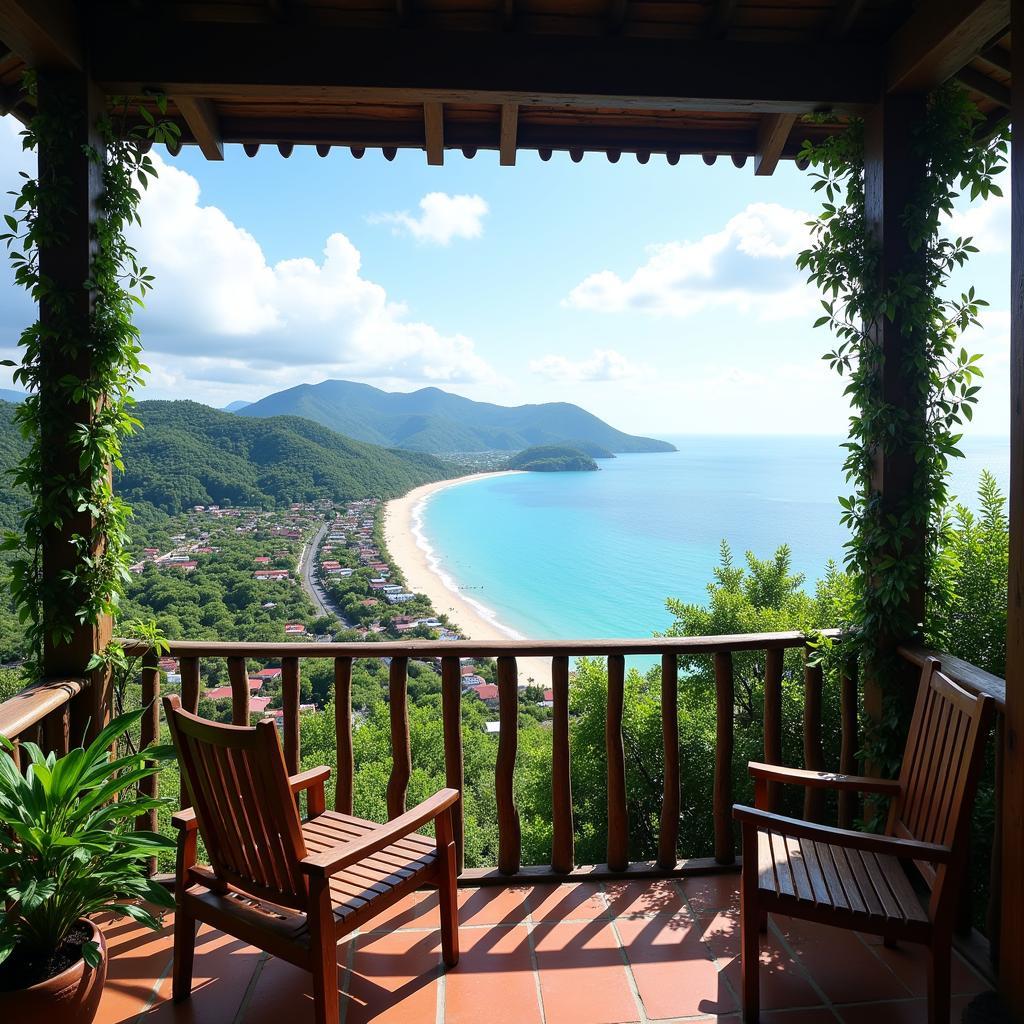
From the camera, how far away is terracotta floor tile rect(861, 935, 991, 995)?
2.24 m

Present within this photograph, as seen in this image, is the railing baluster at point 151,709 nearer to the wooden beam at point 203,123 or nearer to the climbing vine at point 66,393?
the climbing vine at point 66,393

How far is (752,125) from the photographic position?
3.36 meters

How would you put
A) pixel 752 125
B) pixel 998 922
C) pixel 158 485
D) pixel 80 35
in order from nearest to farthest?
pixel 998 922, pixel 80 35, pixel 752 125, pixel 158 485

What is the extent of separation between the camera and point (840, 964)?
2.35m

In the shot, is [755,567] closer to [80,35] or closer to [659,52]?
[659,52]

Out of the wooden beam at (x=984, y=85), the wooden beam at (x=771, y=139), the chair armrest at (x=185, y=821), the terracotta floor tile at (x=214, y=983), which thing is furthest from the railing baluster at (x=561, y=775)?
the wooden beam at (x=984, y=85)

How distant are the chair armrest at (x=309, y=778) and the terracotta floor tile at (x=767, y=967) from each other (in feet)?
4.51

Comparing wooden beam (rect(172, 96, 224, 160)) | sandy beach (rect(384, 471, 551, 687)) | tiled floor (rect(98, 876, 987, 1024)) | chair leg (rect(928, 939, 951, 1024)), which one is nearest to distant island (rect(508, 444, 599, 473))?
sandy beach (rect(384, 471, 551, 687))

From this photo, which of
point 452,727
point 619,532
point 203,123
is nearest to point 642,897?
point 452,727

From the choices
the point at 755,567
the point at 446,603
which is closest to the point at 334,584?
the point at 446,603

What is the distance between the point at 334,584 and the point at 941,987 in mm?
15050

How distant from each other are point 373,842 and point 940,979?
148 centimetres

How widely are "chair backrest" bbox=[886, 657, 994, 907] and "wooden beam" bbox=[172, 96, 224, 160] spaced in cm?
332

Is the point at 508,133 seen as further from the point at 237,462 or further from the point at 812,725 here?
the point at 237,462
